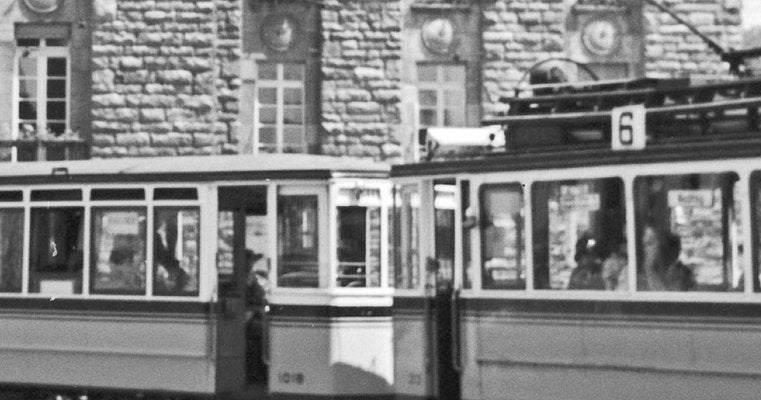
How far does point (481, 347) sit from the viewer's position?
17906mm

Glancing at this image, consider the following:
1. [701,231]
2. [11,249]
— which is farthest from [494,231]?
[11,249]

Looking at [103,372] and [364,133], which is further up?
[364,133]

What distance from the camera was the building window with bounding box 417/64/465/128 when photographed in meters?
31.2

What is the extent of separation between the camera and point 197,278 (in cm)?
2025

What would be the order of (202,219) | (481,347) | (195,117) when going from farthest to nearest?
(195,117) < (202,219) < (481,347)

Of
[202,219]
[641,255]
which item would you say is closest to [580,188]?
[641,255]

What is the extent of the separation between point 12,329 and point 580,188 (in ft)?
23.2

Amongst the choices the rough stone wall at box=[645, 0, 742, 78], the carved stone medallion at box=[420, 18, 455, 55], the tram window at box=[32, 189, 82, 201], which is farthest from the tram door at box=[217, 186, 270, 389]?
the rough stone wall at box=[645, 0, 742, 78]

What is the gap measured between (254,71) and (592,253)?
572 inches

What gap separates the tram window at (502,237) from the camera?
1764cm

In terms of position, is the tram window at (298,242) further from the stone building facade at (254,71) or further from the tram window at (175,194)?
the stone building facade at (254,71)

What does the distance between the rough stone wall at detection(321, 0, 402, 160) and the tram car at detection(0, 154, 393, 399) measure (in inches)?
378

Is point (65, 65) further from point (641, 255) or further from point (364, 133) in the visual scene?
point (641, 255)

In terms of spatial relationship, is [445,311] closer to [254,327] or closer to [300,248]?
[300,248]
